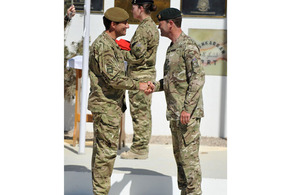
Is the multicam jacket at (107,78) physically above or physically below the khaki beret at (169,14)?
below

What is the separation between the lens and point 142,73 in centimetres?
585

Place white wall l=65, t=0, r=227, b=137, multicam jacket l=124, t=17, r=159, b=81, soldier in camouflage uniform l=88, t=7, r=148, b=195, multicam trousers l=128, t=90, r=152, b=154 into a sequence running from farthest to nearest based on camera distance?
1. white wall l=65, t=0, r=227, b=137
2. multicam trousers l=128, t=90, r=152, b=154
3. multicam jacket l=124, t=17, r=159, b=81
4. soldier in camouflage uniform l=88, t=7, r=148, b=195

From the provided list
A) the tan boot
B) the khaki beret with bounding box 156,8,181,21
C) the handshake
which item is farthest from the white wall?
the khaki beret with bounding box 156,8,181,21

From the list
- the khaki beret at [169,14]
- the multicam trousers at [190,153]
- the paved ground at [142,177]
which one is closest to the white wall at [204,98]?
the paved ground at [142,177]

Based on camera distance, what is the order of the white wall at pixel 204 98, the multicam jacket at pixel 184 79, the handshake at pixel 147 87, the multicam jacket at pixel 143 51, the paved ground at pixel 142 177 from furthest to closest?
the white wall at pixel 204 98
the multicam jacket at pixel 143 51
the paved ground at pixel 142 177
the handshake at pixel 147 87
the multicam jacket at pixel 184 79

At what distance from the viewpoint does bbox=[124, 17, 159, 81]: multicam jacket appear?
17.7 ft

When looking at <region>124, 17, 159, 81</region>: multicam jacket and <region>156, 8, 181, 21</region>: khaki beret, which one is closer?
<region>156, 8, 181, 21</region>: khaki beret

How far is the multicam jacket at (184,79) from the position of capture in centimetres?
411

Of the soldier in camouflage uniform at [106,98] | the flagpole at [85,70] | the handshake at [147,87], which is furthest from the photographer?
the flagpole at [85,70]

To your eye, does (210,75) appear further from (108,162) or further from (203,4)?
(108,162)

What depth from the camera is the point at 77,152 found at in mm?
6066

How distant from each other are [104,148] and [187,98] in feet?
2.82

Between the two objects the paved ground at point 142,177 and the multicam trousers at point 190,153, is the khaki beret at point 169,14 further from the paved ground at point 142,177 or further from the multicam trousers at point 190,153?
the paved ground at point 142,177

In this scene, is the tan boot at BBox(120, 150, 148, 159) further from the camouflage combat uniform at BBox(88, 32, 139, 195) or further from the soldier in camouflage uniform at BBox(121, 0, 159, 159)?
the camouflage combat uniform at BBox(88, 32, 139, 195)
